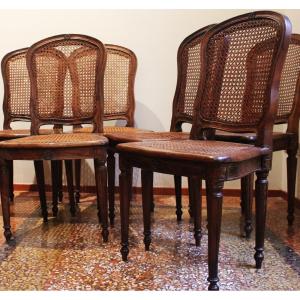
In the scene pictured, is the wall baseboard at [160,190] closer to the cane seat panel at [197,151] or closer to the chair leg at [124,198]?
the chair leg at [124,198]

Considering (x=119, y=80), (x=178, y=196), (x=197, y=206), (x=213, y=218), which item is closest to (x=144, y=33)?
(x=119, y=80)

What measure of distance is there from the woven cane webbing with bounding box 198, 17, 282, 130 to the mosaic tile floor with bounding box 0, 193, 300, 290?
60 cm

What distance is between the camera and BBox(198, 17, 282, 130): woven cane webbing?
1.49 metres

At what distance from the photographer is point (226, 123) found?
1627mm

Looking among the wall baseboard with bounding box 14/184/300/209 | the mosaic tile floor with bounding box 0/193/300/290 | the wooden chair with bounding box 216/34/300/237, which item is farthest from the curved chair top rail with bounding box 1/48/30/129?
the wooden chair with bounding box 216/34/300/237

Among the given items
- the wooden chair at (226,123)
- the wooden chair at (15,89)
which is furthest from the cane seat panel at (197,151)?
the wooden chair at (15,89)

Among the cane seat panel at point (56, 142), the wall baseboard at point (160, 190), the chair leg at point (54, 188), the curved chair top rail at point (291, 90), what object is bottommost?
the wall baseboard at point (160, 190)

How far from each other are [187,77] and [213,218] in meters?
1.18

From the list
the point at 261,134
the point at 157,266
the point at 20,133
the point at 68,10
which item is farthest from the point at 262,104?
the point at 68,10

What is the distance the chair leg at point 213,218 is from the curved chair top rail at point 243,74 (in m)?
0.32

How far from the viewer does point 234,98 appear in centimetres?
162

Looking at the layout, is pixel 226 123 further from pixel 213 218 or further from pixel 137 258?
pixel 137 258

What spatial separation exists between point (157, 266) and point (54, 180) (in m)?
0.99

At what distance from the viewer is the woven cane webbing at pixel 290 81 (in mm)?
2189
